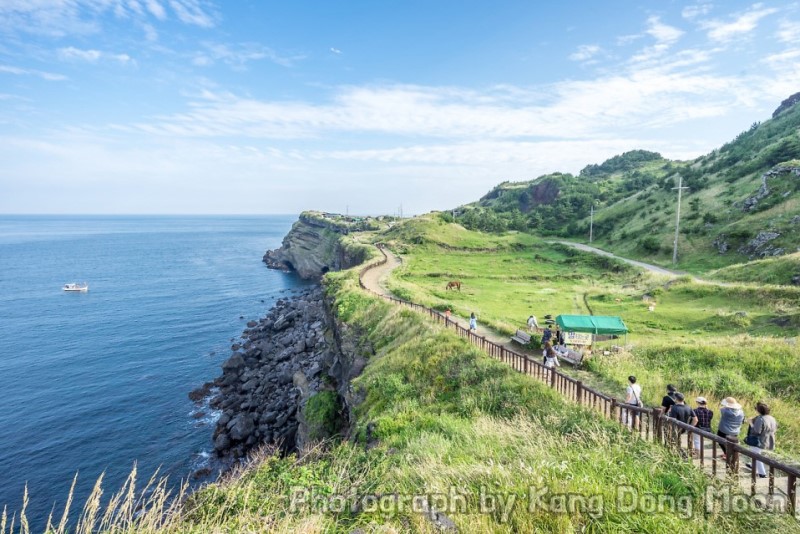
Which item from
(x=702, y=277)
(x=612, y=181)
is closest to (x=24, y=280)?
(x=702, y=277)

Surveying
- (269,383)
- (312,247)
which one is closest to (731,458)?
(269,383)

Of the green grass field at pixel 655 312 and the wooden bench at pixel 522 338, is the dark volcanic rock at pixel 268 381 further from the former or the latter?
the wooden bench at pixel 522 338

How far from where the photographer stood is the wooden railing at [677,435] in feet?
20.5

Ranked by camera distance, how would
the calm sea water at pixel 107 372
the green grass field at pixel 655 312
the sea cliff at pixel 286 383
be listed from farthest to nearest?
the calm sea water at pixel 107 372 < the sea cliff at pixel 286 383 < the green grass field at pixel 655 312

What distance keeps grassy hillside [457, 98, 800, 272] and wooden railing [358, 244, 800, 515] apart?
41927 mm

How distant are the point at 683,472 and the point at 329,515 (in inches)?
254

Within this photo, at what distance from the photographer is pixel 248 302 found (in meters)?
72.9

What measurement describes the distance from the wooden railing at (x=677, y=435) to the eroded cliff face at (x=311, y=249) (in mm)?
76048

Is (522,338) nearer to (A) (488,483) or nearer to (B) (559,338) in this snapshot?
(B) (559,338)

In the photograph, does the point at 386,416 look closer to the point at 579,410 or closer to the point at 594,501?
the point at 579,410

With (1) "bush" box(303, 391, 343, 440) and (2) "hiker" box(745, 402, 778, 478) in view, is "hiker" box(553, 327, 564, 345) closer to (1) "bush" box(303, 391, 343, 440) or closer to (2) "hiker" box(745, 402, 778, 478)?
(2) "hiker" box(745, 402, 778, 478)

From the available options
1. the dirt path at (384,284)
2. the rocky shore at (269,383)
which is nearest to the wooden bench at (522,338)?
the dirt path at (384,284)

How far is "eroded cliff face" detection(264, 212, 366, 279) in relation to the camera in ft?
338

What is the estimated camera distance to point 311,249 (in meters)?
112
